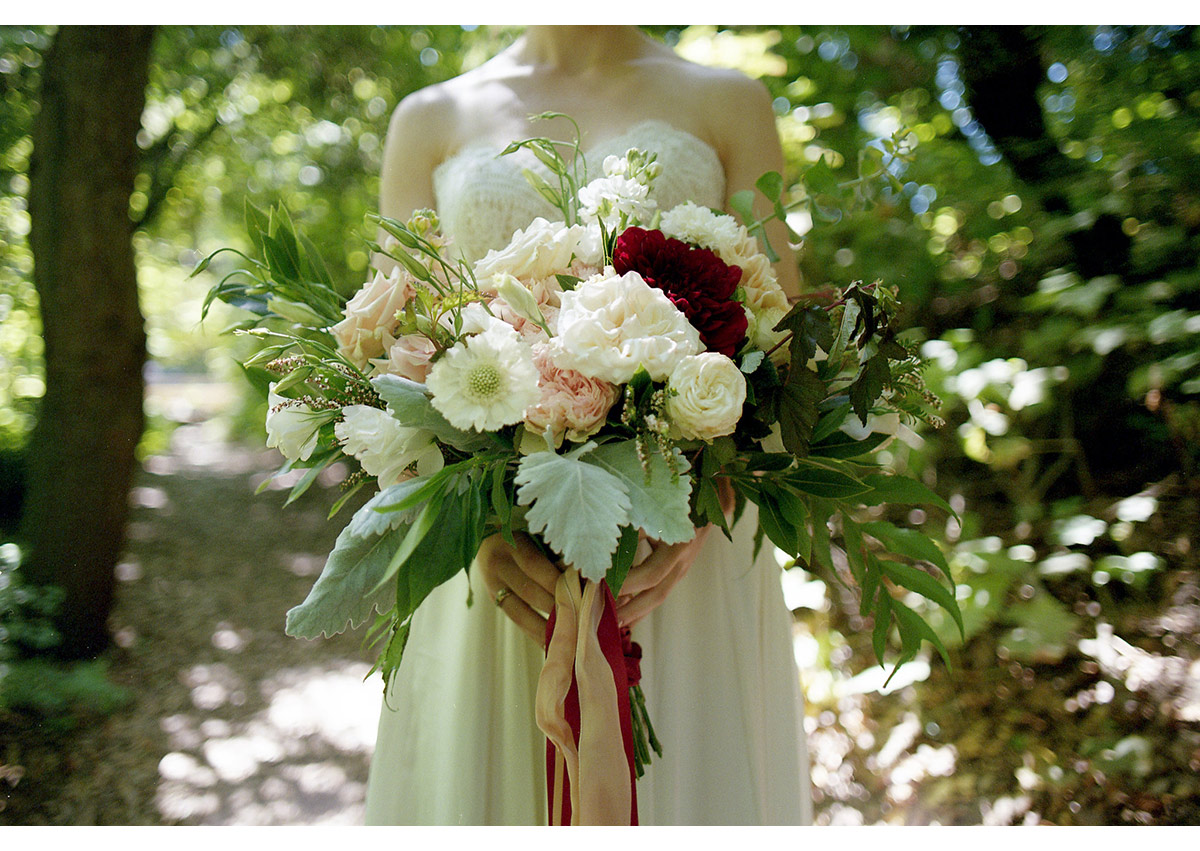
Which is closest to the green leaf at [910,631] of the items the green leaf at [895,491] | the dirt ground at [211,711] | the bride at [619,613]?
the green leaf at [895,491]

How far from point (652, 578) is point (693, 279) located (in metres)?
0.40

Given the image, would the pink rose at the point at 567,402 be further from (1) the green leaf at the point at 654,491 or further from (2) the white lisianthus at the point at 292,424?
(2) the white lisianthus at the point at 292,424

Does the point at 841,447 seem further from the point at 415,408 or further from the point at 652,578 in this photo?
the point at 415,408

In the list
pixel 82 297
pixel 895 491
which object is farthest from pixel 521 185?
pixel 82 297

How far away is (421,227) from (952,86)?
2516 mm

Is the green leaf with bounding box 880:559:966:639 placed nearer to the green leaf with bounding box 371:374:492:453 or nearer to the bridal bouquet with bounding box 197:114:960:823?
the bridal bouquet with bounding box 197:114:960:823

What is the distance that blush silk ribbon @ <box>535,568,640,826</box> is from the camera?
898 mm

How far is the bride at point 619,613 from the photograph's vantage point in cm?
118

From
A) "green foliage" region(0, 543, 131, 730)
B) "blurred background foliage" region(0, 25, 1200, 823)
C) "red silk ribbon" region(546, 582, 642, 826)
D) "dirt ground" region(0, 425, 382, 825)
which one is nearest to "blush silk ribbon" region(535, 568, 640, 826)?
"red silk ribbon" region(546, 582, 642, 826)

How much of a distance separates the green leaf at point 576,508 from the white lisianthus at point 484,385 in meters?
0.05

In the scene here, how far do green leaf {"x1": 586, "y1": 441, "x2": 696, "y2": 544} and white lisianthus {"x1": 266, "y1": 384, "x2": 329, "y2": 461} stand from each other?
32 centimetres

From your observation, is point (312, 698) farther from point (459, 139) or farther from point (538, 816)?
point (459, 139)

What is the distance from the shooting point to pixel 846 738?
2.52 meters
